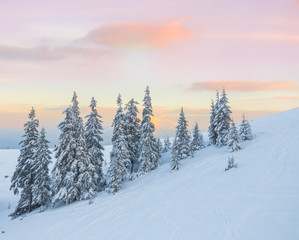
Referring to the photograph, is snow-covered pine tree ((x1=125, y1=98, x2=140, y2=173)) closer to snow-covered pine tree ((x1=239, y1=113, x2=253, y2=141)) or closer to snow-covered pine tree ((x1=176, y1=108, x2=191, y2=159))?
snow-covered pine tree ((x1=176, y1=108, x2=191, y2=159))

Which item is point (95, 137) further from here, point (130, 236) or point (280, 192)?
point (280, 192)

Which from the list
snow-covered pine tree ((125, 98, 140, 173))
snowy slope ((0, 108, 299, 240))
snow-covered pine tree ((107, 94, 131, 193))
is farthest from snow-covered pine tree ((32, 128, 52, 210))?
snow-covered pine tree ((125, 98, 140, 173))

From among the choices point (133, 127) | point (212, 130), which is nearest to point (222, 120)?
point (212, 130)

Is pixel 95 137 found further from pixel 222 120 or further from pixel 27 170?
pixel 222 120

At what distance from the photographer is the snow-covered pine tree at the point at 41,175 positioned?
1160 inches

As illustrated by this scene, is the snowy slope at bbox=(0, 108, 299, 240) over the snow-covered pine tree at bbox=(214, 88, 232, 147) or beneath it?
beneath

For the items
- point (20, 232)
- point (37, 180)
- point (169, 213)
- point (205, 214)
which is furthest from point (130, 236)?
point (37, 180)

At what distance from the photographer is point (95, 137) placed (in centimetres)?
3388

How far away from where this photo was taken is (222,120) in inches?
1608

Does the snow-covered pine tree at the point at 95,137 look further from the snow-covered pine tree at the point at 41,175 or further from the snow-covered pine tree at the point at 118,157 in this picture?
the snow-covered pine tree at the point at 41,175

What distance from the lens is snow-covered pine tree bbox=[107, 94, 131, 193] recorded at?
2856cm

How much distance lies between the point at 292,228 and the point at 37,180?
30.2m

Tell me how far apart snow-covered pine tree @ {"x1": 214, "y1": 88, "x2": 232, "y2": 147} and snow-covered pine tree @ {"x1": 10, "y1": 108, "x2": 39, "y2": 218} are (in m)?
31.6

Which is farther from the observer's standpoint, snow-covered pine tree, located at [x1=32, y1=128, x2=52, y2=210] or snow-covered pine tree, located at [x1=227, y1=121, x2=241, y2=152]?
snow-covered pine tree, located at [x1=227, y1=121, x2=241, y2=152]
